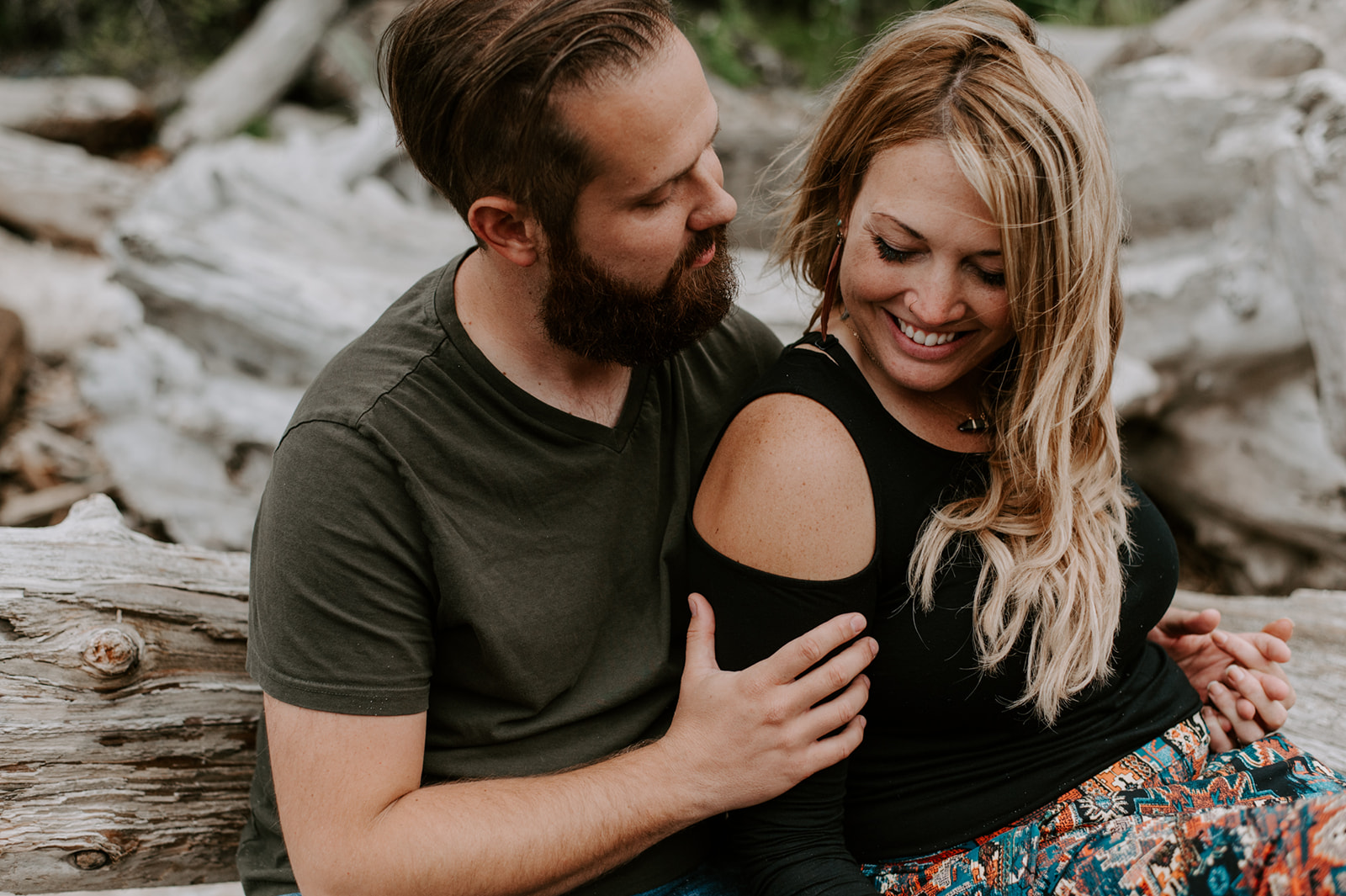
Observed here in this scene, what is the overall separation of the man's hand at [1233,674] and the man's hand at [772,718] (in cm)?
92

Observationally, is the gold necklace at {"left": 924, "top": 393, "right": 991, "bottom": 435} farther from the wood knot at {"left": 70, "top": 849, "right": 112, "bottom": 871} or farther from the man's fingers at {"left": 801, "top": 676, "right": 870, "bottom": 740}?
the wood knot at {"left": 70, "top": 849, "right": 112, "bottom": 871}

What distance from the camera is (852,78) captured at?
194 centimetres

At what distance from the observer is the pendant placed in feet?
6.49

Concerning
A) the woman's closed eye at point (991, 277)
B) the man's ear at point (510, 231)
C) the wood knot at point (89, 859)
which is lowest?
the wood knot at point (89, 859)

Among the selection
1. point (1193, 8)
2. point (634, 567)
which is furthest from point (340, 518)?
point (1193, 8)

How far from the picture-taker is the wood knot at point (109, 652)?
2.11 metres

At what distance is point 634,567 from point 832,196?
868mm

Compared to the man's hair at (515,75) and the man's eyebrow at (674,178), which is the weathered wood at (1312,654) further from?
the man's hair at (515,75)

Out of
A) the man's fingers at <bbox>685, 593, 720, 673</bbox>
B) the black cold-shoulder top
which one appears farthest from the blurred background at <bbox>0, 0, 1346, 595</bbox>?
the man's fingers at <bbox>685, 593, 720, 673</bbox>

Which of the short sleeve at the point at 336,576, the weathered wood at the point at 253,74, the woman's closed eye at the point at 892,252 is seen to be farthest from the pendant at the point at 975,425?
the weathered wood at the point at 253,74

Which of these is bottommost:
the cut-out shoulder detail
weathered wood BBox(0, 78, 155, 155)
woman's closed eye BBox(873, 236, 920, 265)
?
weathered wood BBox(0, 78, 155, 155)

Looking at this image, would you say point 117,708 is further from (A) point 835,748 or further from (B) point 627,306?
(A) point 835,748

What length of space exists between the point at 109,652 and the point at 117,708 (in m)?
0.16

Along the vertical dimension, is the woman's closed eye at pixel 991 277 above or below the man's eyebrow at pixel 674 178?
above
